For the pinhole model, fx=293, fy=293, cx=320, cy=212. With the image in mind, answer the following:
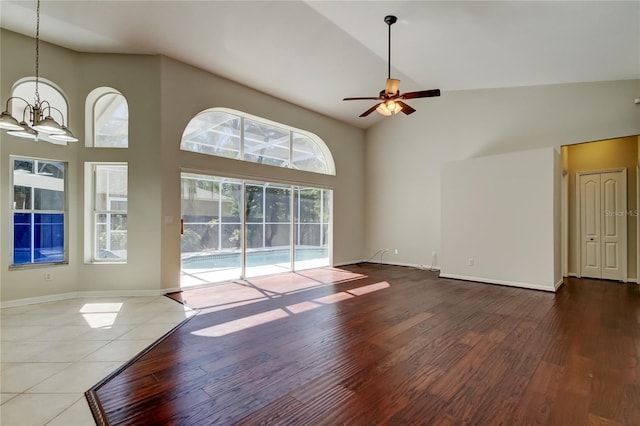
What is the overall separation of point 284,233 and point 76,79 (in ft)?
14.9

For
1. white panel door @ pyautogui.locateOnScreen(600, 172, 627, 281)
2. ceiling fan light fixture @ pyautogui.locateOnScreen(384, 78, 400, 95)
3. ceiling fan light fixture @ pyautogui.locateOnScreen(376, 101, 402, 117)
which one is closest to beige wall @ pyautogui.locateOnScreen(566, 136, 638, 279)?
white panel door @ pyautogui.locateOnScreen(600, 172, 627, 281)

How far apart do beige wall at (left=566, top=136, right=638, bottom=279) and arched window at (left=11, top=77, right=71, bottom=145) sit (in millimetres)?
9795

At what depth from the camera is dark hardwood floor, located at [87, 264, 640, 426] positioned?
192 cm

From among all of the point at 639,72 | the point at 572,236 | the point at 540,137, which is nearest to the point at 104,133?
the point at 540,137

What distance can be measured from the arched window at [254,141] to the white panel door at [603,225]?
5710mm

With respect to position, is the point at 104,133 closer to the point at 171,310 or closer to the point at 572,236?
the point at 171,310

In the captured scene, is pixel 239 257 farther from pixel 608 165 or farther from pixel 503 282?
pixel 608 165

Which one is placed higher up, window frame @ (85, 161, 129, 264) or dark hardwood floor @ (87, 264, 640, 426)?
window frame @ (85, 161, 129, 264)

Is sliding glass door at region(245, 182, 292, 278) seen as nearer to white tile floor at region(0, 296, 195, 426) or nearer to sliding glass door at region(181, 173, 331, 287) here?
sliding glass door at region(181, 173, 331, 287)

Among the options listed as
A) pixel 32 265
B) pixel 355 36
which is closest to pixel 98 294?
pixel 32 265

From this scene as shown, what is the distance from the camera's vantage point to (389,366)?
2500mm

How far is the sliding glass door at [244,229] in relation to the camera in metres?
5.38

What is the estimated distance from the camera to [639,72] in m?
4.66

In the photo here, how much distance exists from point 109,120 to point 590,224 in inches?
379
